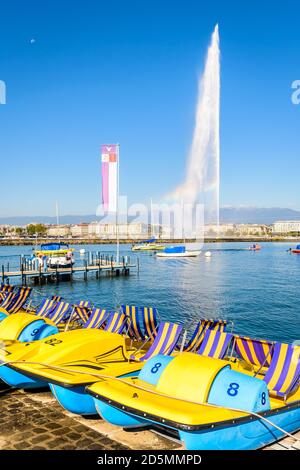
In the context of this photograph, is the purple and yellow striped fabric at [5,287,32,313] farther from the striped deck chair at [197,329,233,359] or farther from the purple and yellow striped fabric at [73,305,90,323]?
the striped deck chair at [197,329,233,359]

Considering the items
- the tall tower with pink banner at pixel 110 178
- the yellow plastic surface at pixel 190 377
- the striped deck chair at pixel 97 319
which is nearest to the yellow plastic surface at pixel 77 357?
the yellow plastic surface at pixel 190 377

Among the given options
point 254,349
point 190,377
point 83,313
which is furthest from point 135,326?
point 190,377

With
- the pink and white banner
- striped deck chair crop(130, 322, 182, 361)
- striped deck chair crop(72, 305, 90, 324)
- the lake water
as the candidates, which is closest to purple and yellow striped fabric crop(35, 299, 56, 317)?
striped deck chair crop(72, 305, 90, 324)

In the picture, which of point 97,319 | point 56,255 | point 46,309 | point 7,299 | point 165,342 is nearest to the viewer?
point 165,342

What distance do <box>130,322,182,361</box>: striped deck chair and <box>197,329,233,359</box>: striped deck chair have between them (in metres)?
0.68

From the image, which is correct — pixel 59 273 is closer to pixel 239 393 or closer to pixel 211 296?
pixel 211 296

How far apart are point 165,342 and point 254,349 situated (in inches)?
82.1

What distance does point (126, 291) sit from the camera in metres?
42.4

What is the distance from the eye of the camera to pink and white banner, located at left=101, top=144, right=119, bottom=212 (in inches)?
1735

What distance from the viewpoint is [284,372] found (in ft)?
27.5

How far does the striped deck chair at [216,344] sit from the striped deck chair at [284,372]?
4.99ft

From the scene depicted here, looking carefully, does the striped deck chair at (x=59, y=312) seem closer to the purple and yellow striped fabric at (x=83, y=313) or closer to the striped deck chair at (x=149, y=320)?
the purple and yellow striped fabric at (x=83, y=313)

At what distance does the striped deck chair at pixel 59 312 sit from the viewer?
14.6 meters
